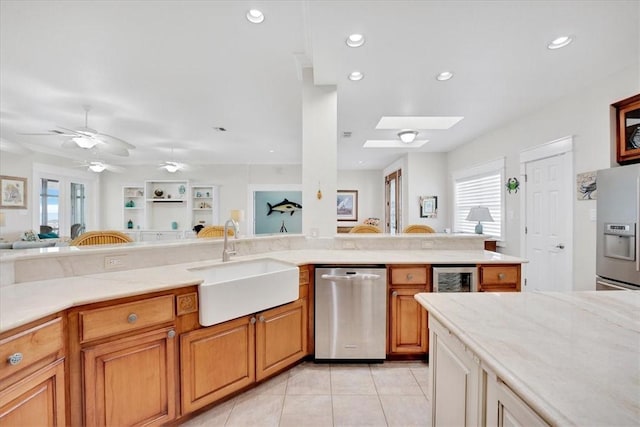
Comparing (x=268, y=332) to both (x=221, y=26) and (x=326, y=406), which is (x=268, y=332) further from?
(x=221, y=26)

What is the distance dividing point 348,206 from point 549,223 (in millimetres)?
5165

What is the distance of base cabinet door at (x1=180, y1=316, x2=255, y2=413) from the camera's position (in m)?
1.55

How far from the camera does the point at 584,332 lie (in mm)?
851

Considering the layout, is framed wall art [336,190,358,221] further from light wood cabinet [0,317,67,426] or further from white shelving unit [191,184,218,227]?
light wood cabinet [0,317,67,426]

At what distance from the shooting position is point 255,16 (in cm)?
200

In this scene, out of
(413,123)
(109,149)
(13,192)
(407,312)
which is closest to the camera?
(407,312)

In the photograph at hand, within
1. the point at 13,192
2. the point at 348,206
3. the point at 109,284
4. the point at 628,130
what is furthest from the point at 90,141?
the point at 348,206

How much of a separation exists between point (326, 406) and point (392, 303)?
35.0 inches

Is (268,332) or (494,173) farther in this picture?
(494,173)

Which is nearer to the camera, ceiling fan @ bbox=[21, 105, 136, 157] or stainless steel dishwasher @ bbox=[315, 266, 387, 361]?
stainless steel dishwasher @ bbox=[315, 266, 387, 361]

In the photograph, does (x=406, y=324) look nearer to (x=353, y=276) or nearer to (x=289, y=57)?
(x=353, y=276)


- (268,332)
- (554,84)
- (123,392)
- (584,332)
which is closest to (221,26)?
(268,332)

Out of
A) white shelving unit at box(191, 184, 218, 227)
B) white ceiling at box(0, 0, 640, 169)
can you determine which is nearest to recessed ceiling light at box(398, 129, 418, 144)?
white ceiling at box(0, 0, 640, 169)

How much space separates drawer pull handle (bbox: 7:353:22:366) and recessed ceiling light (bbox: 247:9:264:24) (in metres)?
2.27
